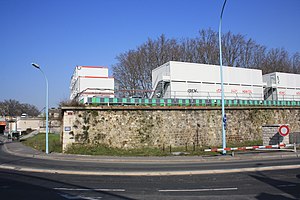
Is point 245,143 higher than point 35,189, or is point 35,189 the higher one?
point 35,189

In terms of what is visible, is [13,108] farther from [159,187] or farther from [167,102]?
[159,187]

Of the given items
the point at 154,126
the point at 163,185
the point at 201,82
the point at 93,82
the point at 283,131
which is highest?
the point at 93,82

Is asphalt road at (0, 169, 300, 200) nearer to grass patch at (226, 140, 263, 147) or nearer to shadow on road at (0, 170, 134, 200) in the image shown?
shadow on road at (0, 170, 134, 200)

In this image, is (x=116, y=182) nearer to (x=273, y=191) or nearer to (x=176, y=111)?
(x=273, y=191)

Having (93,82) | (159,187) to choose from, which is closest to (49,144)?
(93,82)

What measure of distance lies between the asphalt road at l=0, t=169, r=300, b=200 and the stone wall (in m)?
11.0

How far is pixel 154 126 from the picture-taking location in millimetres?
22906

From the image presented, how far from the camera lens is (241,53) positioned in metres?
52.1

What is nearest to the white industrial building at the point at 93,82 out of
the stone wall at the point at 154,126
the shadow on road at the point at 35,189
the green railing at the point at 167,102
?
the green railing at the point at 167,102

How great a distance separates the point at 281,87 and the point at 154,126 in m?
21.5

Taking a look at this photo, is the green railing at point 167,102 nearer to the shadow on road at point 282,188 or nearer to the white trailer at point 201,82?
the white trailer at point 201,82

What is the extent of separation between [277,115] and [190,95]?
11468 millimetres

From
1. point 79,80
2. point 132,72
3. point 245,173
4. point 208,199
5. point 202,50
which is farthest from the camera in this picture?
point 202,50

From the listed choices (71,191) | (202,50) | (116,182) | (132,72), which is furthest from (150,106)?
(202,50)
